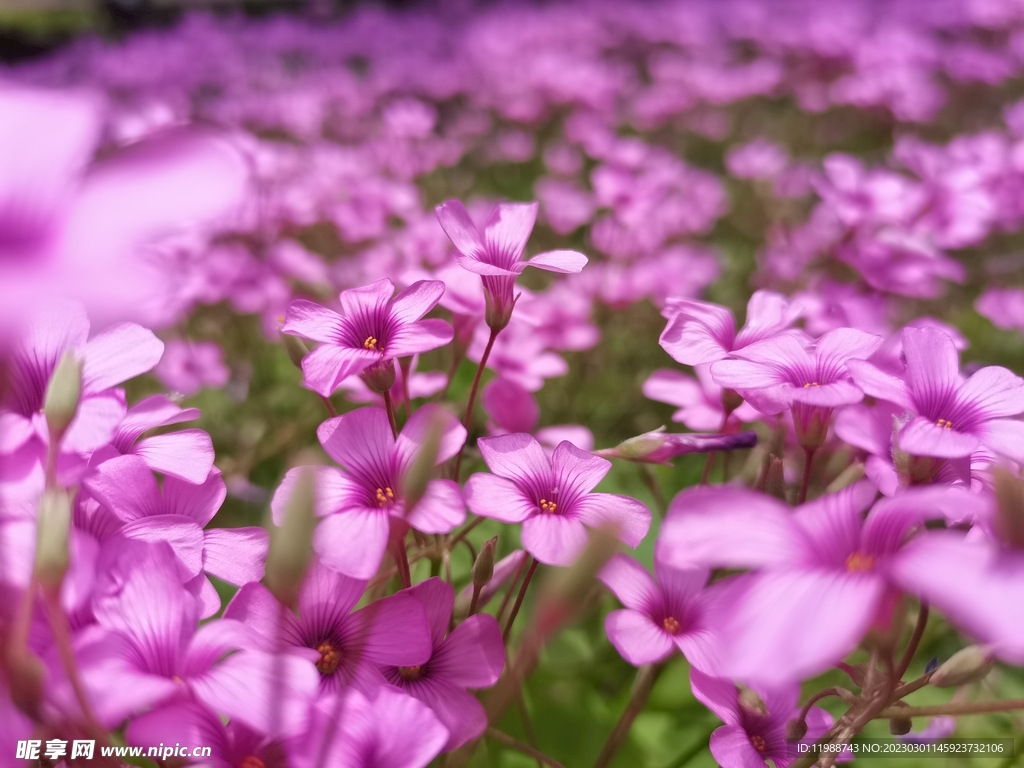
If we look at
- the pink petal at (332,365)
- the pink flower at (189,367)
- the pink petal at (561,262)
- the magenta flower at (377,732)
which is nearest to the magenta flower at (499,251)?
the pink petal at (561,262)

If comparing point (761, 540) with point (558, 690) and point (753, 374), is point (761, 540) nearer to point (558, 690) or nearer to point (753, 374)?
point (753, 374)

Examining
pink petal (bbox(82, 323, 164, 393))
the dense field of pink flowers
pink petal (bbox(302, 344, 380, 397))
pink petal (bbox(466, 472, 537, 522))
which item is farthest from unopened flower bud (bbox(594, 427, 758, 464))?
pink petal (bbox(82, 323, 164, 393))

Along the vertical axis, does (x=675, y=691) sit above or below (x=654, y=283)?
below

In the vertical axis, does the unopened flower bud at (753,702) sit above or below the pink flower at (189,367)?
above

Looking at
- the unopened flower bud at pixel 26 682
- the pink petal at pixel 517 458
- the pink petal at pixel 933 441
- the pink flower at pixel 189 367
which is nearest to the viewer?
the unopened flower bud at pixel 26 682

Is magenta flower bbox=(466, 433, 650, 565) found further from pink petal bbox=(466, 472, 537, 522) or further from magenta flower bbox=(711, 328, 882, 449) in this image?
magenta flower bbox=(711, 328, 882, 449)

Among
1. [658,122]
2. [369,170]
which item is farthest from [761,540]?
[658,122]

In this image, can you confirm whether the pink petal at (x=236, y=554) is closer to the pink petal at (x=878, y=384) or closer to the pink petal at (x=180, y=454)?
the pink petal at (x=180, y=454)

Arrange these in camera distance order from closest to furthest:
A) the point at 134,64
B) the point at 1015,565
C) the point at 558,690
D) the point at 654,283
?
the point at 1015,565, the point at 558,690, the point at 654,283, the point at 134,64
